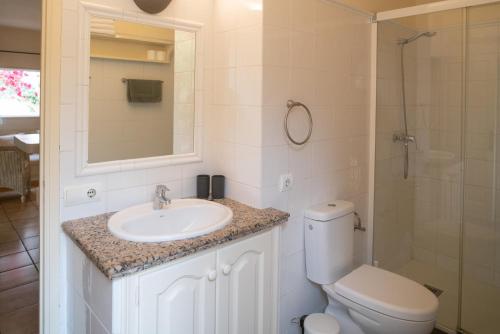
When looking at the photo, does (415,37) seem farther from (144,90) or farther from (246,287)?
(246,287)

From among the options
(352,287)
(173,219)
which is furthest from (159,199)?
(352,287)

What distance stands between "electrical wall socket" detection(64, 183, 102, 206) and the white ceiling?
3349mm

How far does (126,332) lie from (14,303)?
161 centimetres

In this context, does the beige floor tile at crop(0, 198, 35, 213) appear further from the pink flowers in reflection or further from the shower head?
the shower head

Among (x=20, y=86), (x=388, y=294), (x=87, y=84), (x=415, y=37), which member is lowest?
(x=388, y=294)

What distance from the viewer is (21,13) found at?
4.45 m

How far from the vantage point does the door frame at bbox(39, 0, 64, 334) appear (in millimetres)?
1457

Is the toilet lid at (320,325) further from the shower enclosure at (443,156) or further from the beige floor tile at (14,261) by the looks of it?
the beige floor tile at (14,261)

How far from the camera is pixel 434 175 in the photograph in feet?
8.45

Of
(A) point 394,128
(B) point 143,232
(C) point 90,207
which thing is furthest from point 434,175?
(C) point 90,207

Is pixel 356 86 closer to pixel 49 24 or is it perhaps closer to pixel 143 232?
pixel 143 232

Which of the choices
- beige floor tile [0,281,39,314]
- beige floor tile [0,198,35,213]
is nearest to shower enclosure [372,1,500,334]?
beige floor tile [0,281,39,314]

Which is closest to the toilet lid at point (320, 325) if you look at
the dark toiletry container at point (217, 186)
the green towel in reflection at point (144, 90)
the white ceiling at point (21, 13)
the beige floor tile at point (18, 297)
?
the dark toiletry container at point (217, 186)

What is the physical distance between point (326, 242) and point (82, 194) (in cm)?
121
